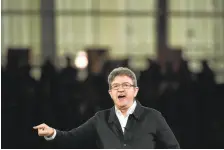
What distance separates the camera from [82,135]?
1.38m

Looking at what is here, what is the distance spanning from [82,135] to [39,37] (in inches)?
493

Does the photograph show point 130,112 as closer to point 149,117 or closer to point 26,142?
point 149,117

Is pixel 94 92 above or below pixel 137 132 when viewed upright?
below

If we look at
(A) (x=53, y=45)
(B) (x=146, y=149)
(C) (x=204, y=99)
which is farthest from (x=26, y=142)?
(A) (x=53, y=45)

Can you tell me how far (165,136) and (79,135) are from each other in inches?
9.5

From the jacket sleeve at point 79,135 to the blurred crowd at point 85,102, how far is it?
1.95 metres

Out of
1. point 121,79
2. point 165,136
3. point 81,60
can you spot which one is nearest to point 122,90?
point 121,79

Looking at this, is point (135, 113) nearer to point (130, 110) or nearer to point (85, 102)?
point (130, 110)

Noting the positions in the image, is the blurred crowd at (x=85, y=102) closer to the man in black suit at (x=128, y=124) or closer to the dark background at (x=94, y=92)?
the dark background at (x=94, y=92)

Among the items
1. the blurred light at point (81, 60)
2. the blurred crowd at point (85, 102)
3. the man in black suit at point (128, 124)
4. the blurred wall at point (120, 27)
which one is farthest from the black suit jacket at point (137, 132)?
the blurred wall at point (120, 27)

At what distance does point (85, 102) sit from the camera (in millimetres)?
4047

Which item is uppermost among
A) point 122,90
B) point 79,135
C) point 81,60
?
point 122,90

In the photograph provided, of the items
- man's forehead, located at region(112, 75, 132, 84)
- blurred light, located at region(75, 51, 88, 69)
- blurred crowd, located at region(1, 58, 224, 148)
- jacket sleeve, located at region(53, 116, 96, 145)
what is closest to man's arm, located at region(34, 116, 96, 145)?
jacket sleeve, located at region(53, 116, 96, 145)

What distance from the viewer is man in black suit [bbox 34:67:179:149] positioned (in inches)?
51.6
